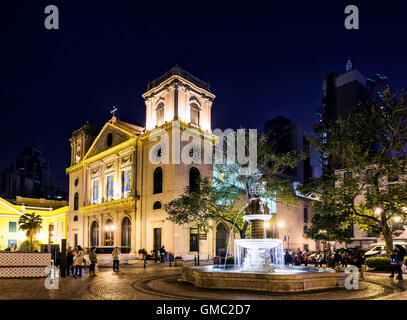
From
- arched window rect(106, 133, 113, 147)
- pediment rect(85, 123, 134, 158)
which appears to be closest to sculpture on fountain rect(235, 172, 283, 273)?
pediment rect(85, 123, 134, 158)

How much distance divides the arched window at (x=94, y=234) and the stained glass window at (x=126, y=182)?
7.16 meters

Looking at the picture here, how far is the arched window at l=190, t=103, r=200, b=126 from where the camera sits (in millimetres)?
38469

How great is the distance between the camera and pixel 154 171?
Answer: 121 ft

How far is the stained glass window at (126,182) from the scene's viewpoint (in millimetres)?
40256

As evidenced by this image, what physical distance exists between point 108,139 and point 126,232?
12145 millimetres

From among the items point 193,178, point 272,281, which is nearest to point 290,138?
point 193,178

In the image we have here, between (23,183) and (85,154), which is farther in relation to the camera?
(23,183)

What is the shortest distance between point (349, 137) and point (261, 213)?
31.8ft

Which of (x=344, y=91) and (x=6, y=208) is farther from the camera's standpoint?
(x=344, y=91)

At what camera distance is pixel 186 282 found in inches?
600

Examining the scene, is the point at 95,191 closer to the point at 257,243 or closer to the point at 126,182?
the point at 126,182

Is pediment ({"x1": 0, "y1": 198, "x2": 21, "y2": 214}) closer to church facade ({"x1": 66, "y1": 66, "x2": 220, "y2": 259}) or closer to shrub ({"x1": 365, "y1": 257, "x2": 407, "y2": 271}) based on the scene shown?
church facade ({"x1": 66, "y1": 66, "x2": 220, "y2": 259})
